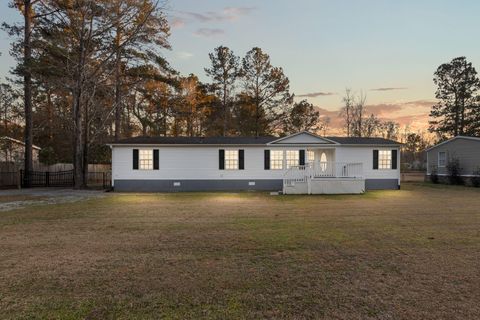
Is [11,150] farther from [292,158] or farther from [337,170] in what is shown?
[337,170]

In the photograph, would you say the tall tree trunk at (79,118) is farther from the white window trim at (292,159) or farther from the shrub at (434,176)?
the shrub at (434,176)

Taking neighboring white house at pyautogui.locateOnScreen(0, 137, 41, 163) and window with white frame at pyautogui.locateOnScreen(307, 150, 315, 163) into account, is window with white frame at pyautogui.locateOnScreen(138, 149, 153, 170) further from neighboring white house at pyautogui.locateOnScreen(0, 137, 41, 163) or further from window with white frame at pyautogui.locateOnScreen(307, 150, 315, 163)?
neighboring white house at pyautogui.locateOnScreen(0, 137, 41, 163)

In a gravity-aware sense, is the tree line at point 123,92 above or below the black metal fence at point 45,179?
above

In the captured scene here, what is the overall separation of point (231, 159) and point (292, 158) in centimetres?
360

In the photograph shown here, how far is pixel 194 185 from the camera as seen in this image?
63.4ft

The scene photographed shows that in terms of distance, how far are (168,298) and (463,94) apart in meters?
43.7

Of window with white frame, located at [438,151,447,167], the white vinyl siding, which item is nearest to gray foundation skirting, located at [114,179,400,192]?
the white vinyl siding

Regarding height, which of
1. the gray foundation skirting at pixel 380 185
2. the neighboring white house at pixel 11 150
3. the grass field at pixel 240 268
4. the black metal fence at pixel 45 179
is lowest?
the grass field at pixel 240 268

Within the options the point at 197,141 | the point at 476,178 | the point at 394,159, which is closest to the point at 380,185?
the point at 394,159

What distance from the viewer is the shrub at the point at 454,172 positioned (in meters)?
23.5

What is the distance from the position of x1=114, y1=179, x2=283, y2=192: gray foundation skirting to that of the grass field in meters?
9.46

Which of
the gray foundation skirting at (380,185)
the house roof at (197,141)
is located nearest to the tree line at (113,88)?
the house roof at (197,141)

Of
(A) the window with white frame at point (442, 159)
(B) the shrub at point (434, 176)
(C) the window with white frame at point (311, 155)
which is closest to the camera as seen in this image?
(C) the window with white frame at point (311, 155)

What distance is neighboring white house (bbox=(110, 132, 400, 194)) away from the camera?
18922 millimetres
